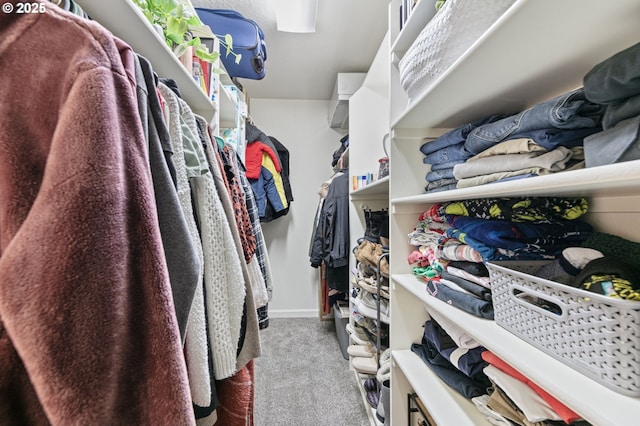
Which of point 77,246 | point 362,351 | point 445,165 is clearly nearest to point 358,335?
point 362,351

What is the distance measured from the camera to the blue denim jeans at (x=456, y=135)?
0.77m

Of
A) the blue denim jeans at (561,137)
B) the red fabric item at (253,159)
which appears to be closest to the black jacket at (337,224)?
the red fabric item at (253,159)

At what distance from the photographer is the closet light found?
4.85 ft

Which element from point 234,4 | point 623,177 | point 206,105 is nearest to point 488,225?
point 623,177

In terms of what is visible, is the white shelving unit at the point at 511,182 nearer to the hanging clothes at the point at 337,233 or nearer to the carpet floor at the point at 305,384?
the carpet floor at the point at 305,384

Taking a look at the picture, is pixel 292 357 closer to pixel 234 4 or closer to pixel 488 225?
pixel 488 225

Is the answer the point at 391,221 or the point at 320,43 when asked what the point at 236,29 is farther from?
the point at 391,221

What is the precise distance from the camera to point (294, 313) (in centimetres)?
291

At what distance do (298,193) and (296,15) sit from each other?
65.8 inches

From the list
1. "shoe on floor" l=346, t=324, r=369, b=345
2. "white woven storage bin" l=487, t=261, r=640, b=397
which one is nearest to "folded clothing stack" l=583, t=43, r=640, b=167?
"white woven storage bin" l=487, t=261, r=640, b=397

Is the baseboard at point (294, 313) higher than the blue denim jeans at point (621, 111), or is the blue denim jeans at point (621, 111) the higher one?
the blue denim jeans at point (621, 111)

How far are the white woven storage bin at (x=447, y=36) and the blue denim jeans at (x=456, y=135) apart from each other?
172 mm

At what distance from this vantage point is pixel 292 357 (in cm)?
210

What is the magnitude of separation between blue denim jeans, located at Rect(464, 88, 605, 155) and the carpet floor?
1.55 meters
